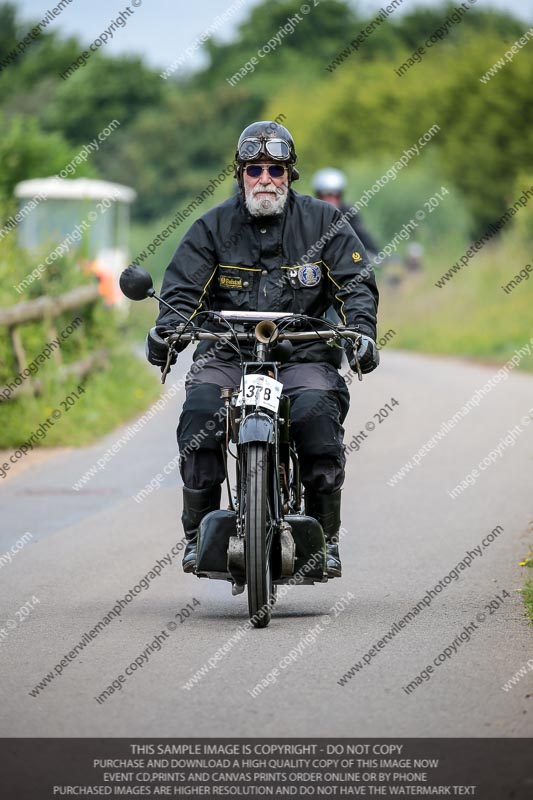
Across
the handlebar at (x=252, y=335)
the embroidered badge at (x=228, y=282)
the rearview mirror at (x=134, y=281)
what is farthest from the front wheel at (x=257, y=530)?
the embroidered badge at (x=228, y=282)

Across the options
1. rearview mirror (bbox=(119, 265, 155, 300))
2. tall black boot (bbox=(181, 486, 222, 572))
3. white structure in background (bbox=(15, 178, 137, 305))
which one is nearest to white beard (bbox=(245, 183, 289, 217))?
rearview mirror (bbox=(119, 265, 155, 300))

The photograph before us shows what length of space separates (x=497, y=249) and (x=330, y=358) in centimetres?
2470

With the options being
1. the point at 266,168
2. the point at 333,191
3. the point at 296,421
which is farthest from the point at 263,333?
the point at 333,191

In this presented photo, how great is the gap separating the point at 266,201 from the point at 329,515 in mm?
1416

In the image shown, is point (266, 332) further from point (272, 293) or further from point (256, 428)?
point (256, 428)

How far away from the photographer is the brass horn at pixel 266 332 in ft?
22.5

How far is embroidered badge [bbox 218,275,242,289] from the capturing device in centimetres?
721

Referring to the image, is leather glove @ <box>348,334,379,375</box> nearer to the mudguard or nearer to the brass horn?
the brass horn

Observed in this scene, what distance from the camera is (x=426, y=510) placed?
1053cm

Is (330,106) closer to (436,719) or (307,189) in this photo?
(307,189)

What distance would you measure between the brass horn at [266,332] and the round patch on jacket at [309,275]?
0.37 meters

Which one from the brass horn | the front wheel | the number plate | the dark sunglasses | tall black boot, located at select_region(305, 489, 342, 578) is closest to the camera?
the front wheel

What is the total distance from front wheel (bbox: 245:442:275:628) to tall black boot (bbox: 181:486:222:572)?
530 millimetres
